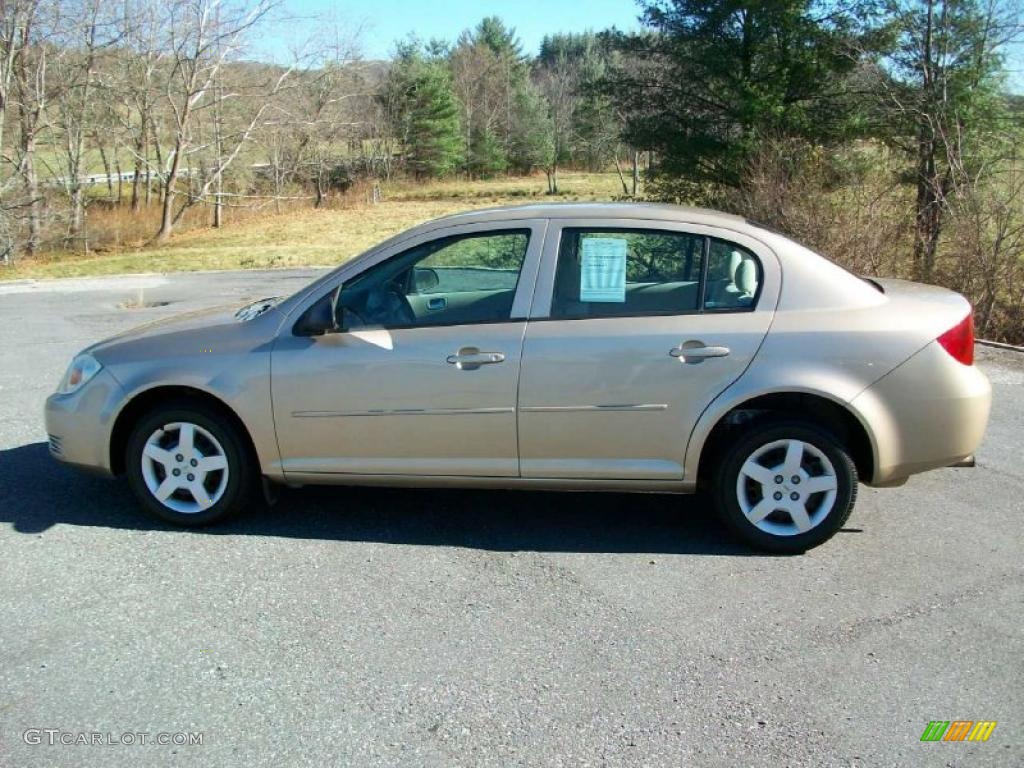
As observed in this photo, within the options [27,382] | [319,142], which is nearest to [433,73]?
[319,142]

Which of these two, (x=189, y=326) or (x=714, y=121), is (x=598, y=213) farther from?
(x=714, y=121)

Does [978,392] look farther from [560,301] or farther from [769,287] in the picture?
[560,301]

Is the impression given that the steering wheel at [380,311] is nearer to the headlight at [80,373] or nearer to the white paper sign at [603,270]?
the white paper sign at [603,270]

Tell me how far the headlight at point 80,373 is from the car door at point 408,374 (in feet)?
3.41

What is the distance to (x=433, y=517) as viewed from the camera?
475cm

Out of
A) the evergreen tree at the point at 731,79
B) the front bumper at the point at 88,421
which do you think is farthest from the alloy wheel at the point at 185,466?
the evergreen tree at the point at 731,79

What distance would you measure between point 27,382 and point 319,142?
1563 inches

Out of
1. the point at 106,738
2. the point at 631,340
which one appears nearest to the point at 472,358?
the point at 631,340

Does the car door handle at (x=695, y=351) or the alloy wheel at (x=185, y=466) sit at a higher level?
the car door handle at (x=695, y=351)

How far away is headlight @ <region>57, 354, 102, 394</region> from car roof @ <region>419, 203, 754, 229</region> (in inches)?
77.8

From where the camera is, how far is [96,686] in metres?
3.15

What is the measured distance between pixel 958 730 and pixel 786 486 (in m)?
1.45

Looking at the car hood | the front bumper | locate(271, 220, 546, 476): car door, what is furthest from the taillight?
the front bumper

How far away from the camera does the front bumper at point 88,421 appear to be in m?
4.52
